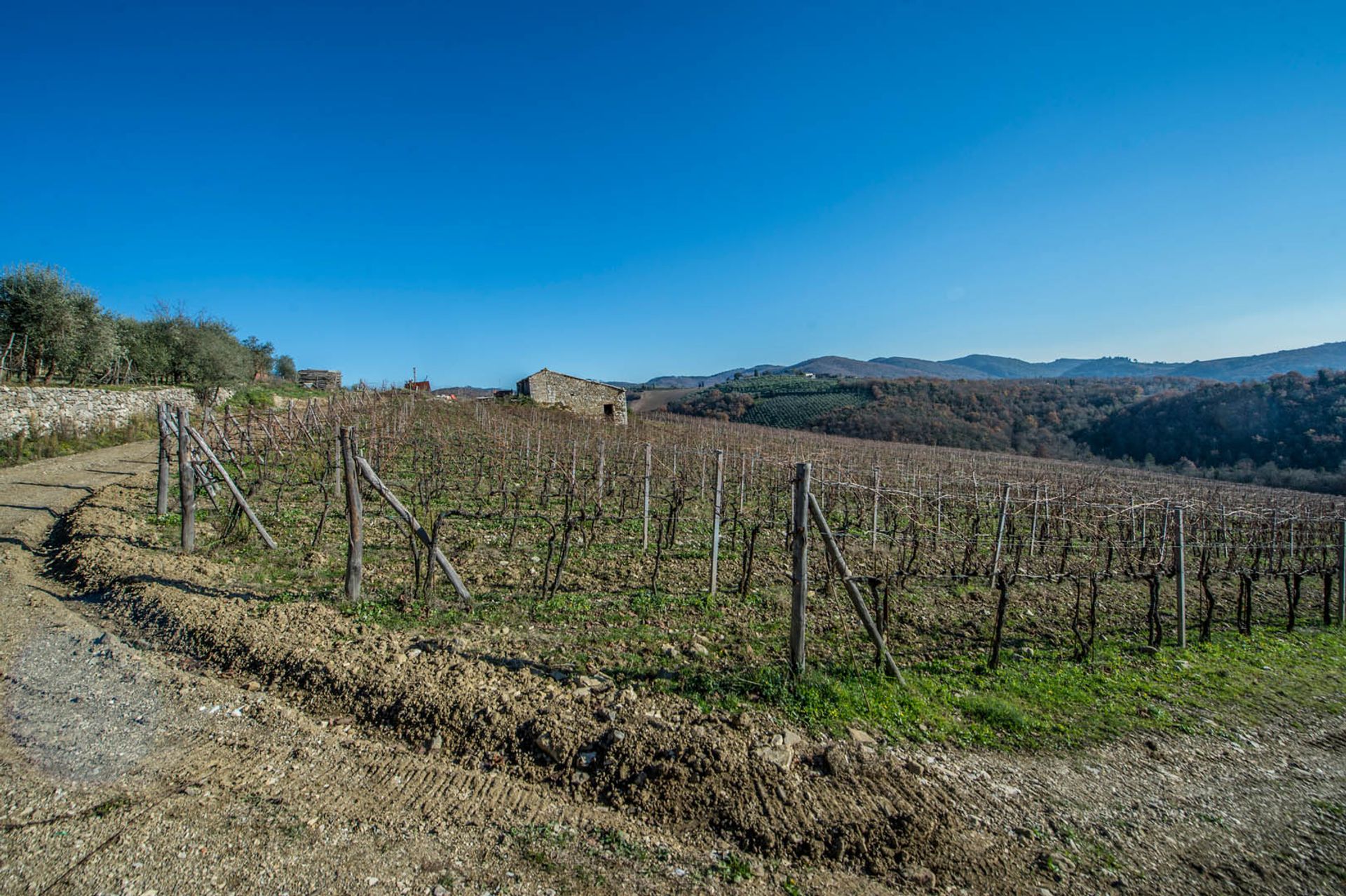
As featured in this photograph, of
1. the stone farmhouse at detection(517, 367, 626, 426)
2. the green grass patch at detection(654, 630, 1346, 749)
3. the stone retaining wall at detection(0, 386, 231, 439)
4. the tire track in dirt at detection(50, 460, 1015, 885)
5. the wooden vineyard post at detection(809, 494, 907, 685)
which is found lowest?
the green grass patch at detection(654, 630, 1346, 749)

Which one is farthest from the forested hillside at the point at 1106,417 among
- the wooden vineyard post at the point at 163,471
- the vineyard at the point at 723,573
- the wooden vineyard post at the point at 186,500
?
the wooden vineyard post at the point at 163,471

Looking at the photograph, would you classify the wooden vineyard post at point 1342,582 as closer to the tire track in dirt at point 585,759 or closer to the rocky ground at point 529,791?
the rocky ground at point 529,791

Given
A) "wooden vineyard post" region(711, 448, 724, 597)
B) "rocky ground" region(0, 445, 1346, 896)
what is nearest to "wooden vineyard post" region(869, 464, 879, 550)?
"wooden vineyard post" region(711, 448, 724, 597)

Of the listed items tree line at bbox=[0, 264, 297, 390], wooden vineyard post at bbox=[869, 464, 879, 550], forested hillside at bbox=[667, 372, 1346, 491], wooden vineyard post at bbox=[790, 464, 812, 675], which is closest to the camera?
wooden vineyard post at bbox=[790, 464, 812, 675]

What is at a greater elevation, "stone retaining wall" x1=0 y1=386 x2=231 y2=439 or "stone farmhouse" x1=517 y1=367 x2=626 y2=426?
"stone farmhouse" x1=517 y1=367 x2=626 y2=426

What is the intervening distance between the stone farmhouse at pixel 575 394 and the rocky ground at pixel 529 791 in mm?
38647

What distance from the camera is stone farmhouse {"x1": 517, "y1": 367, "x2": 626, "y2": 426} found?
4409 cm

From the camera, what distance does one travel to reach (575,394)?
1793 inches

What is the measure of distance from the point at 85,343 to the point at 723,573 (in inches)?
1106

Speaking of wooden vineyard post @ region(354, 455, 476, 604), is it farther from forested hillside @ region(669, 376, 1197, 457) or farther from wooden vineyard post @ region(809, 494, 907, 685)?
forested hillside @ region(669, 376, 1197, 457)

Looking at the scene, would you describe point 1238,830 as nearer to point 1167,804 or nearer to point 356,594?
point 1167,804

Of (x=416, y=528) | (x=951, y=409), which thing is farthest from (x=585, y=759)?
(x=951, y=409)

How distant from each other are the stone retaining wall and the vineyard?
176 inches

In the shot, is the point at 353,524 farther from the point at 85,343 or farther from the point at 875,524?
the point at 85,343
